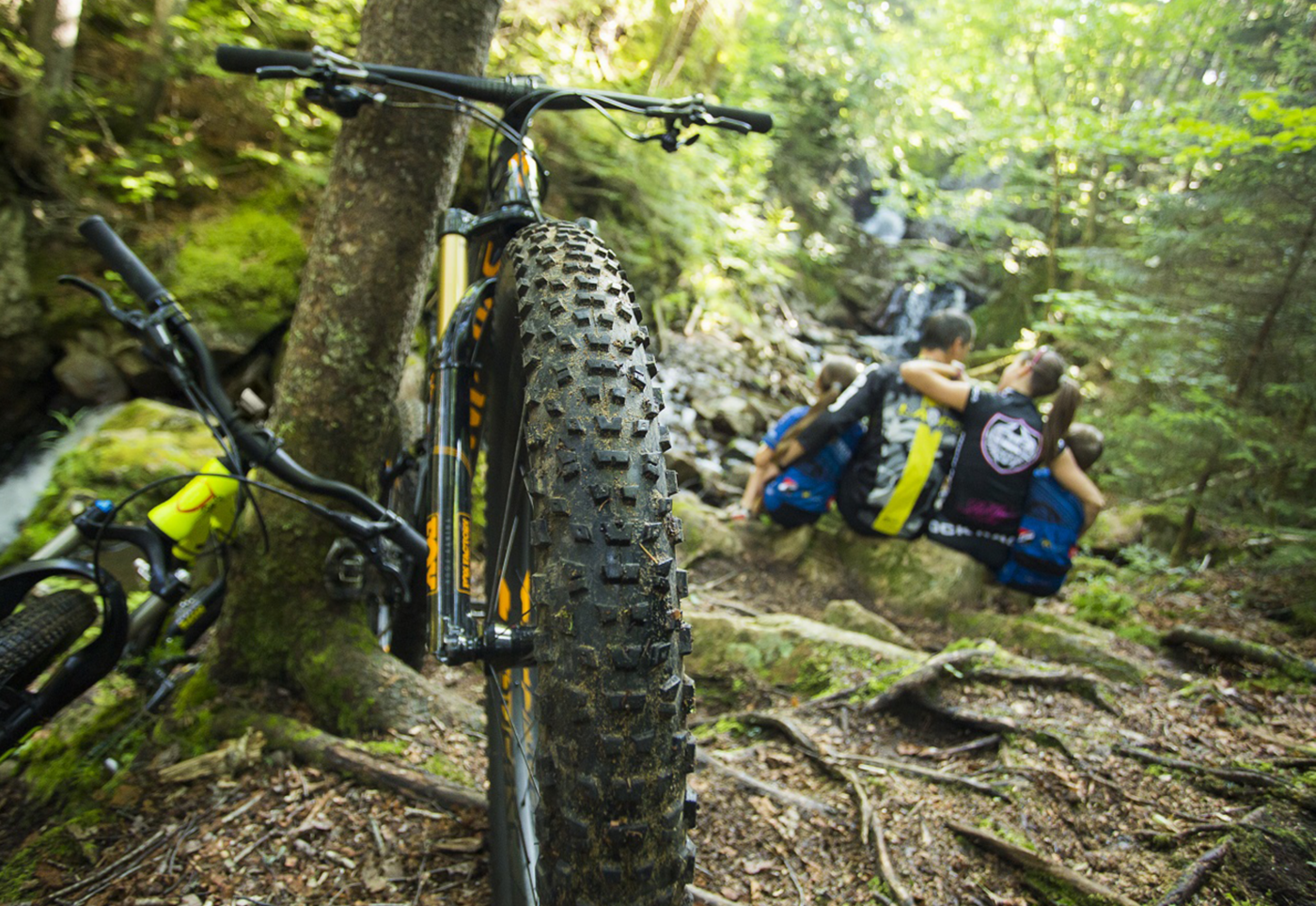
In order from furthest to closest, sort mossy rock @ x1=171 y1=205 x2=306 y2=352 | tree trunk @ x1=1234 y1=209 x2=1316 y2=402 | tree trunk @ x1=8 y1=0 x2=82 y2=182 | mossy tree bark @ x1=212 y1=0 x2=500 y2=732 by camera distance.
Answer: mossy rock @ x1=171 y1=205 x2=306 y2=352 < tree trunk @ x1=1234 y1=209 x2=1316 y2=402 < tree trunk @ x1=8 y1=0 x2=82 y2=182 < mossy tree bark @ x1=212 y1=0 x2=500 y2=732

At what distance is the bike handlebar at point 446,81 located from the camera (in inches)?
78.2

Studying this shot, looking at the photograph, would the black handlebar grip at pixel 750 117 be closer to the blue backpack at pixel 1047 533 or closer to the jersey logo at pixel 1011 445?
the jersey logo at pixel 1011 445

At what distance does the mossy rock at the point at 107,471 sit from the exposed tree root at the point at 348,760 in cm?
195

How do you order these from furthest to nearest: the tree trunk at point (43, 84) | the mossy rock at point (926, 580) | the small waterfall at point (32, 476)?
the tree trunk at point (43, 84) < the small waterfall at point (32, 476) < the mossy rock at point (926, 580)

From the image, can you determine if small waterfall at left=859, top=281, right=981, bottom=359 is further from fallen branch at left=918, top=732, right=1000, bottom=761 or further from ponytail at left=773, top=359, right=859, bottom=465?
fallen branch at left=918, top=732, right=1000, bottom=761

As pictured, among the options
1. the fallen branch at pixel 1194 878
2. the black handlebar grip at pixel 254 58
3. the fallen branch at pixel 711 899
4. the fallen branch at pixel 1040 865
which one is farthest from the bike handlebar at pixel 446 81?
the fallen branch at pixel 1194 878

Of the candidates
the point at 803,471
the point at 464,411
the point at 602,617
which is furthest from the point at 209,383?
the point at 803,471

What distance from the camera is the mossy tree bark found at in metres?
2.40

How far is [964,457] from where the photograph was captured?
436cm

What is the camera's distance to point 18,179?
489 centimetres

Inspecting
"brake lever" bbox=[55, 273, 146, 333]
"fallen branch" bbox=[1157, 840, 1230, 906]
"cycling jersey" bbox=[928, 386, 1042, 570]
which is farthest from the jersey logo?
"brake lever" bbox=[55, 273, 146, 333]

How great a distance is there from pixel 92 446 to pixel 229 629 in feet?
8.05

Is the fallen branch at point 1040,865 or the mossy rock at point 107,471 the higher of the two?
the fallen branch at point 1040,865

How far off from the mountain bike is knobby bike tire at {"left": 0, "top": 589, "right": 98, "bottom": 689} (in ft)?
0.19
